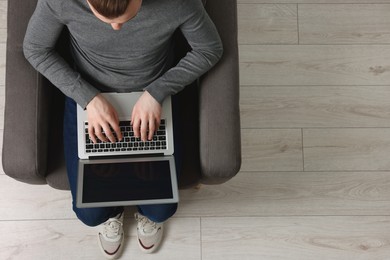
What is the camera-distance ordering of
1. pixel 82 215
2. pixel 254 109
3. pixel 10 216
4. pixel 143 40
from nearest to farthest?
pixel 143 40, pixel 82 215, pixel 10 216, pixel 254 109

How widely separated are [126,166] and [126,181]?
4 centimetres

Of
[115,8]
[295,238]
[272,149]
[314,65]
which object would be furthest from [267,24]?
[115,8]

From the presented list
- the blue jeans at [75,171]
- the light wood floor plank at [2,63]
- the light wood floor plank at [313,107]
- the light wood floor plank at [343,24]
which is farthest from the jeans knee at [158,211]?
the light wood floor plank at [343,24]

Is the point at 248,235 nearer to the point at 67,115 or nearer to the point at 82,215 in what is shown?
the point at 82,215

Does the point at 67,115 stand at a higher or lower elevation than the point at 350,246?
higher

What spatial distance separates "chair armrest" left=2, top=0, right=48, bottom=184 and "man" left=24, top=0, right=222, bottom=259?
5 centimetres

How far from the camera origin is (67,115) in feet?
4.18

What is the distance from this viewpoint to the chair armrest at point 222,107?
1197mm

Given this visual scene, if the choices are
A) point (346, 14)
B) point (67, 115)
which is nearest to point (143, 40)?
point (67, 115)

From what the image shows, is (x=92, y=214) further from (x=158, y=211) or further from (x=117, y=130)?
(x=117, y=130)

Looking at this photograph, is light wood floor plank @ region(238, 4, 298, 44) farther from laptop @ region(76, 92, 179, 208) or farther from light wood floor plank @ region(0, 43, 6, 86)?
light wood floor plank @ region(0, 43, 6, 86)

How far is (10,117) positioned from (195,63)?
49cm

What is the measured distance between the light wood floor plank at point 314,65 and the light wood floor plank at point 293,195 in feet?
1.17

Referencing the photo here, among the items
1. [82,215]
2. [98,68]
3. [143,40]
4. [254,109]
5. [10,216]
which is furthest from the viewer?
[254,109]
